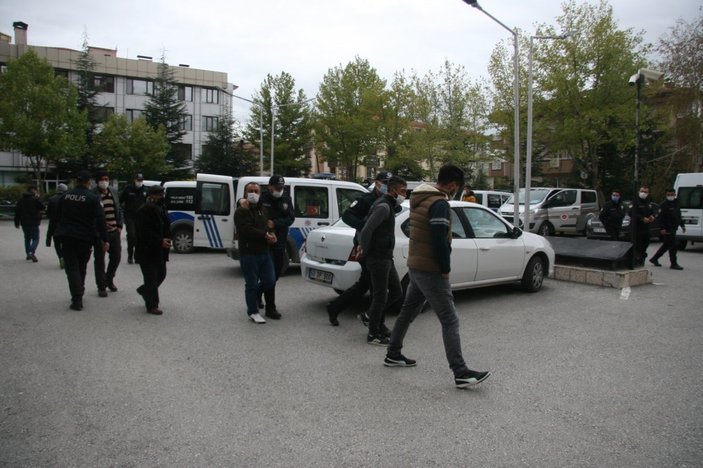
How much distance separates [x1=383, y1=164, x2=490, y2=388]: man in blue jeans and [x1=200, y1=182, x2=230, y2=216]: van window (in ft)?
28.5

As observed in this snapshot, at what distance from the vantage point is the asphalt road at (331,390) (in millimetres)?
3416

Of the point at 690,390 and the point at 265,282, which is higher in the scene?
the point at 265,282

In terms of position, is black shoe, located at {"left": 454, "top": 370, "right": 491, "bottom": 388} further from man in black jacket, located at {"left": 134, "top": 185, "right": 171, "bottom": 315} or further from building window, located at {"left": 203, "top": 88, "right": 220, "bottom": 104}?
building window, located at {"left": 203, "top": 88, "right": 220, "bottom": 104}

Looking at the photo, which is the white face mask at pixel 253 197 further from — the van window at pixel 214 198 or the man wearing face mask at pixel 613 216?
the man wearing face mask at pixel 613 216

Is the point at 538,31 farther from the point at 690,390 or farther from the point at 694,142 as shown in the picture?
the point at 690,390

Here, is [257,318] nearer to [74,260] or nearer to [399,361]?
[399,361]

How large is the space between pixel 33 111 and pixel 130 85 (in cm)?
2373

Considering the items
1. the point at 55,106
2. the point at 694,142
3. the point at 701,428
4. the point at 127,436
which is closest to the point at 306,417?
the point at 127,436

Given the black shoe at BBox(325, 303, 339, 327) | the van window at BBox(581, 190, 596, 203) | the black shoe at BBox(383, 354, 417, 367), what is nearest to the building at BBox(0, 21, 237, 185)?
the van window at BBox(581, 190, 596, 203)

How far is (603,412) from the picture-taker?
4.11m

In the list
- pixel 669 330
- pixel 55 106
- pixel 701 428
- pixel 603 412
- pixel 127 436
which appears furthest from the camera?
pixel 55 106

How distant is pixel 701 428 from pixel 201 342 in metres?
4.67

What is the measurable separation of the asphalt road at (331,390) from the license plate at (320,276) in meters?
0.50

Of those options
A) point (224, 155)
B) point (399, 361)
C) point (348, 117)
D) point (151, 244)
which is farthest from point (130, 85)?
point (399, 361)
